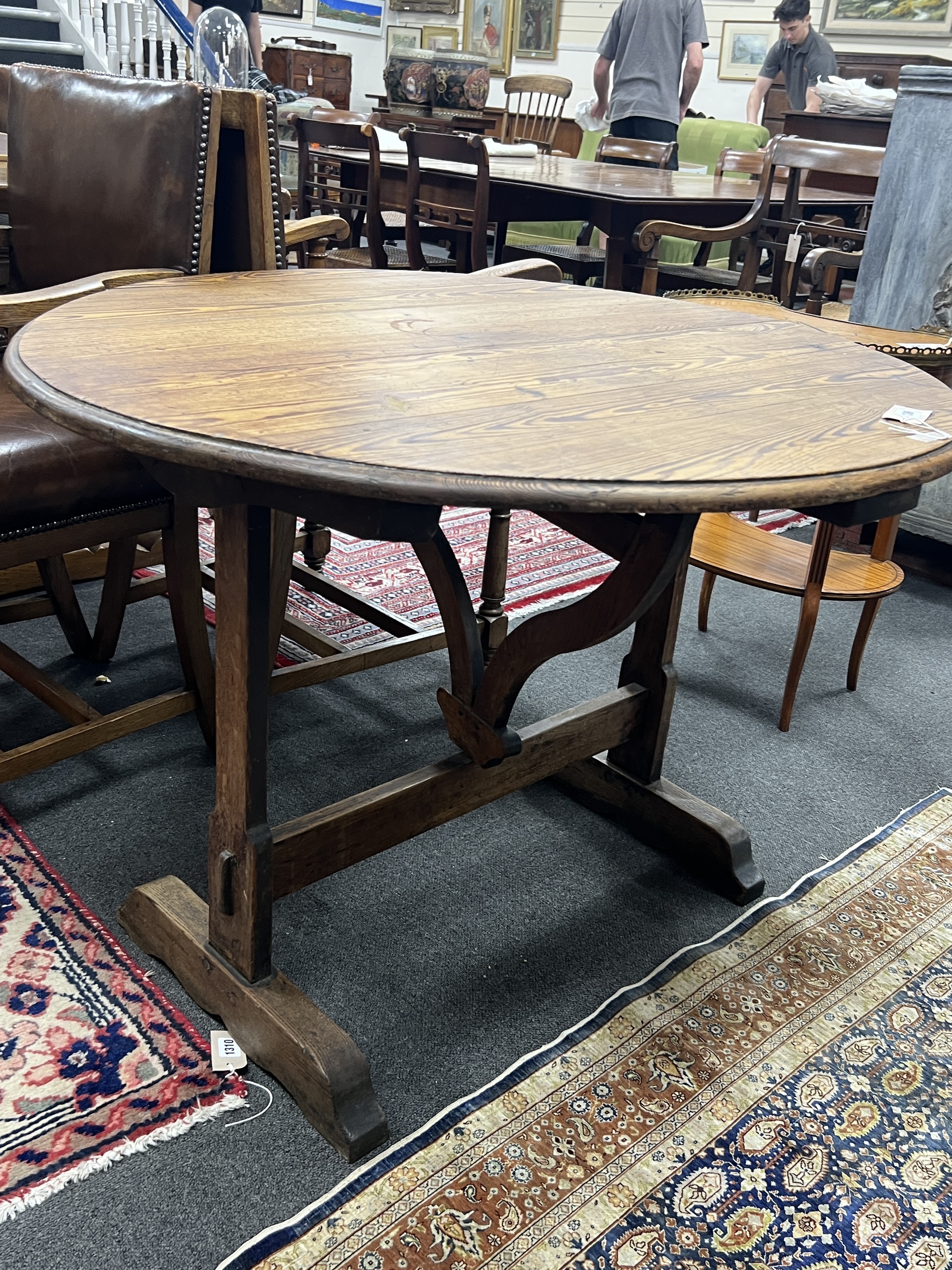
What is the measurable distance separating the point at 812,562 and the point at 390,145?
3199 mm

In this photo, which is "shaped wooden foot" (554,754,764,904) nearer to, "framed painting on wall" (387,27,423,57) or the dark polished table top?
the dark polished table top

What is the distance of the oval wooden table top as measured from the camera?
0.80m

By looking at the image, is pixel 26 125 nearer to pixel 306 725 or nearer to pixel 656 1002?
pixel 306 725

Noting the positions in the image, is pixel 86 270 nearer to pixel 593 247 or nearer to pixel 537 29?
pixel 593 247

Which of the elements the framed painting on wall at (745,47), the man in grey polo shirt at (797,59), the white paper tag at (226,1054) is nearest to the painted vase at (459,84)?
the framed painting on wall at (745,47)

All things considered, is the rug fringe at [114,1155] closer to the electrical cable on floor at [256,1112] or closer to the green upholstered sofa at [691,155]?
the electrical cable on floor at [256,1112]

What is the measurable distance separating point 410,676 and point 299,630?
246 millimetres

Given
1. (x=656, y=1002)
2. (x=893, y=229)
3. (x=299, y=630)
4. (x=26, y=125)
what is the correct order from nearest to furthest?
(x=656, y=1002)
(x=26, y=125)
(x=299, y=630)
(x=893, y=229)

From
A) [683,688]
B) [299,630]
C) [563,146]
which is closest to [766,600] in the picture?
[683,688]

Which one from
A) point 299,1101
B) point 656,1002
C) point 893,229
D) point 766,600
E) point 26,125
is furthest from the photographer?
point 893,229

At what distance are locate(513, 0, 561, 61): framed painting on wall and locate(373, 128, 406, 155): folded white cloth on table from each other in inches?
239

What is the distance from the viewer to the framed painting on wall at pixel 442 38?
1027 centimetres

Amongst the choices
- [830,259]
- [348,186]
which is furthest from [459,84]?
[830,259]

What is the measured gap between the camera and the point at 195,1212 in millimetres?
1064
